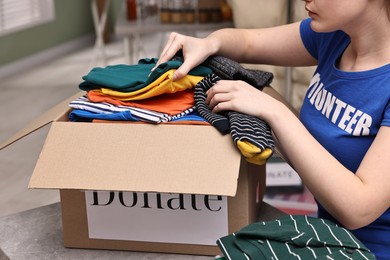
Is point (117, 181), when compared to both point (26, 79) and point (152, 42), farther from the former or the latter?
point (152, 42)

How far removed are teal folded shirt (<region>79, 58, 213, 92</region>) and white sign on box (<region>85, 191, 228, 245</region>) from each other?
0.19m

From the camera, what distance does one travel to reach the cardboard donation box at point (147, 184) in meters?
0.92

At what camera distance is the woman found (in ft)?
2.99

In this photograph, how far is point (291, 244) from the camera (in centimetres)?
84

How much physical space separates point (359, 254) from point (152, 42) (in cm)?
669

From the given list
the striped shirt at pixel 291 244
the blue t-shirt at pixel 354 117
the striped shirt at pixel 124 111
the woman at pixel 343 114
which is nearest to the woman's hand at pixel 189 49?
the woman at pixel 343 114

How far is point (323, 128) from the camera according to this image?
1067 millimetres

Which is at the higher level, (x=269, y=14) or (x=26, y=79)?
(x=269, y=14)

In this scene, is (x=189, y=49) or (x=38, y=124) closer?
(x=38, y=124)

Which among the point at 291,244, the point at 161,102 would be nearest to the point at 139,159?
the point at 161,102

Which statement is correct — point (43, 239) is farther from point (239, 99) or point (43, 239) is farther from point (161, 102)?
point (239, 99)

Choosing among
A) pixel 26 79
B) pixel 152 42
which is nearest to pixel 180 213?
pixel 26 79

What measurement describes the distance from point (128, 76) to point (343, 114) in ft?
1.29

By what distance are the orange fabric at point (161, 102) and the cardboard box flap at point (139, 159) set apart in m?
0.07
